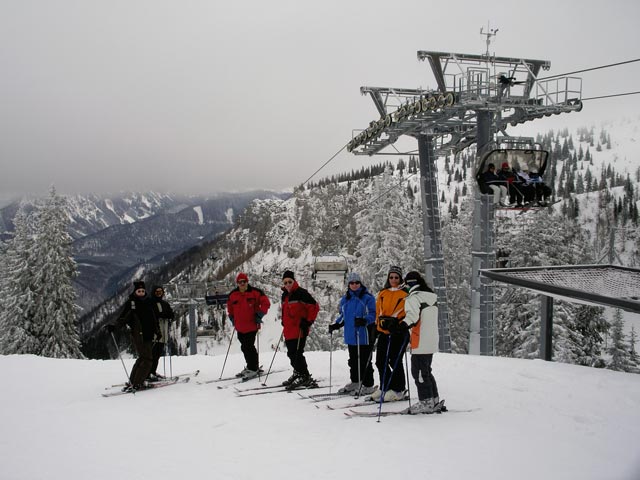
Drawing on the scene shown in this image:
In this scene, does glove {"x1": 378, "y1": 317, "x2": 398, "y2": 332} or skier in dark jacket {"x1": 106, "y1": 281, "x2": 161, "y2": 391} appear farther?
skier in dark jacket {"x1": 106, "y1": 281, "x2": 161, "y2": 391}

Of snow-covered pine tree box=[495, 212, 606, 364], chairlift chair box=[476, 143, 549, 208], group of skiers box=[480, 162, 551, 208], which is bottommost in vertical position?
snow-covered pine tree box=[495, 212, 606, 364]

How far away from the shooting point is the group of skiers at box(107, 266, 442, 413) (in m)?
6.54

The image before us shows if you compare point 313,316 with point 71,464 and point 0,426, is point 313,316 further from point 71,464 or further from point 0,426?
point 0,426

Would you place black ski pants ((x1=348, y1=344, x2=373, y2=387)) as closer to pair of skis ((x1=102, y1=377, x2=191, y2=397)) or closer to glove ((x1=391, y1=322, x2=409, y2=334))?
glove ((x1=391, y1=322, x2=409, y2=334))

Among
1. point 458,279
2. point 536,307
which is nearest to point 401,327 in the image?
point 536,307

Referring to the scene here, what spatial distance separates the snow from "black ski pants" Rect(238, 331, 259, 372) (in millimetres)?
506

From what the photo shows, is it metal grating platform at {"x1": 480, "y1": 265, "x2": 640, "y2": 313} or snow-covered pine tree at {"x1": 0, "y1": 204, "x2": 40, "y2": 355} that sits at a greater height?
metal grating platform at {"x1": 480, "y1": 265, "x2": 640, "y2": 313}

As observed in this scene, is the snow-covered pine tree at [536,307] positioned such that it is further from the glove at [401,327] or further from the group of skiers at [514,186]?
the glove at [401,327]

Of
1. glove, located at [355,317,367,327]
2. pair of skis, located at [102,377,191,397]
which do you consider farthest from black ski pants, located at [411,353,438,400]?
pair of skis, located at [102,377,191,397]

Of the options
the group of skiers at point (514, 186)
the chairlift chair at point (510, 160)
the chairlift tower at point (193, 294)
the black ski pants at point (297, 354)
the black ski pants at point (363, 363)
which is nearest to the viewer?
the black ski pants at point (363, 363)

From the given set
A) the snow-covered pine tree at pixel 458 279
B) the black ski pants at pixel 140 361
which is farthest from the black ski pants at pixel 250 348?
the snow-covered pine tree at pixel 458 279

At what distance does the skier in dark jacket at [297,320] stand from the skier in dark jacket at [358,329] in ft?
1.84

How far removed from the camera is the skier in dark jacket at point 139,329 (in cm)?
856

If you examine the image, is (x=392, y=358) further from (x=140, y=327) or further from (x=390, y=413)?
(x=140, y=327)
